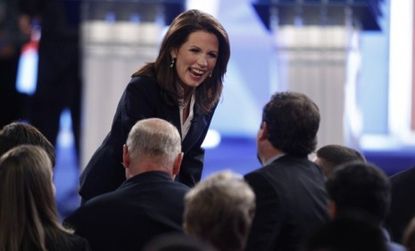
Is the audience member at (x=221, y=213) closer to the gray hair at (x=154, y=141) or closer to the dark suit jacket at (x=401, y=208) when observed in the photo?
the gray hair at (x=154, y=141)

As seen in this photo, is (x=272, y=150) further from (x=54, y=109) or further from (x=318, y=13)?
(x=54, y=109)

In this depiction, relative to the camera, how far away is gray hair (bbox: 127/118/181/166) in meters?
5.72

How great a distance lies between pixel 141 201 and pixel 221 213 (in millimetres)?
959

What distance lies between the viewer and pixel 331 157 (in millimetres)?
6102

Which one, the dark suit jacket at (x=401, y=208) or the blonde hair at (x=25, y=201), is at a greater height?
→ the blonde hair at (x=25, y=201)

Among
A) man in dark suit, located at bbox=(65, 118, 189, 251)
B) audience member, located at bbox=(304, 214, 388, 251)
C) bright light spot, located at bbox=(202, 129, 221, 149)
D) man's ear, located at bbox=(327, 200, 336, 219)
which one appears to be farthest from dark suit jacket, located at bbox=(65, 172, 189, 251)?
bright light spot, located at bbox=(202, 129, 221, 149)

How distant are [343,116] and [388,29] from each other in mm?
1103

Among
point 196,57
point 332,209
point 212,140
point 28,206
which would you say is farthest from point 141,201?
point 212,140

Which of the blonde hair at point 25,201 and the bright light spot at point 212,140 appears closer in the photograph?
the blonde hair at point 25,201

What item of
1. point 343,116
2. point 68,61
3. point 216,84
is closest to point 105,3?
point 68,61

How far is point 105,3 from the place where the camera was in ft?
32.2

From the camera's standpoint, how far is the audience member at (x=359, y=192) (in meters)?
5.12

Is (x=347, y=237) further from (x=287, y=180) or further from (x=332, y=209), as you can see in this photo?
(x=287, y=180)

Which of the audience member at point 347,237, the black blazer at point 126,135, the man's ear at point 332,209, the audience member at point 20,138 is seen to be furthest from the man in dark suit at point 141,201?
the audience member at point 347,237
